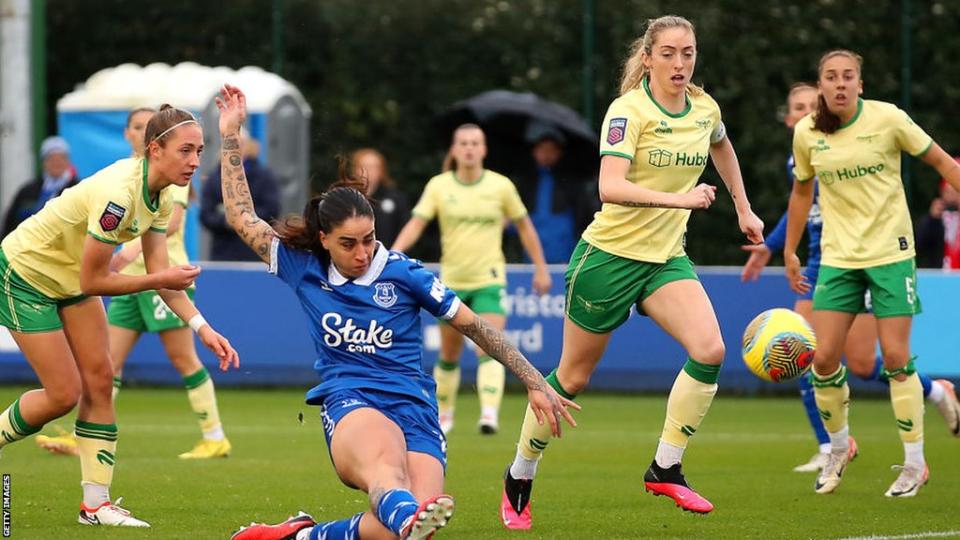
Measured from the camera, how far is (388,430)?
7.19 m

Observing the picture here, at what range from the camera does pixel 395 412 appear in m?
7.32

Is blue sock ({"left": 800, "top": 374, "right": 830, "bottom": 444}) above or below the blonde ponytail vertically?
below

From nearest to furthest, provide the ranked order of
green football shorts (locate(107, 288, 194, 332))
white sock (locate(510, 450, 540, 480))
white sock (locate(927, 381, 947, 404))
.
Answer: white sock (locate(510, 450, 540, 480)) → white sock (locate(927, 381, 947, 404)) → green football shorts (locate(107, 288, 194, 332))

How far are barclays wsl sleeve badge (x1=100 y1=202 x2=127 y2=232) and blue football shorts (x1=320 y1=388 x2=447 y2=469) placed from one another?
141 centimetres

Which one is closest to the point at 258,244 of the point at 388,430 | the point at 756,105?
the point at 388,430

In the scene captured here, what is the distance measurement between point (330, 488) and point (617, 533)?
2.36 metres

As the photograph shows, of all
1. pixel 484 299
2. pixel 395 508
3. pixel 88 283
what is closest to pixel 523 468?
pixel 395 508

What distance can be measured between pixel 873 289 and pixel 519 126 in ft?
30.1

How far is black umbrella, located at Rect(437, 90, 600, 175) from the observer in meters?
18.1

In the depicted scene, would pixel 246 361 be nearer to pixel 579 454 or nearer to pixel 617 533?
pixel 579 454

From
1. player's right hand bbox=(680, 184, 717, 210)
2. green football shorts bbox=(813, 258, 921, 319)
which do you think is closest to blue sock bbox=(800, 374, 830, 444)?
green football shorts bbox=(813, 258, 921, 319)

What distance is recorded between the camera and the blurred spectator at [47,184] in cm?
1598

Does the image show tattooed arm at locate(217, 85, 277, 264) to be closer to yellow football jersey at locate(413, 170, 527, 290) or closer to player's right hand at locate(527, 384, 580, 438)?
player's right hand at locate(527, 384, 580, 438)

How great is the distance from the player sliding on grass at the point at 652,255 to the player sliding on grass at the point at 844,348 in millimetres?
2099
